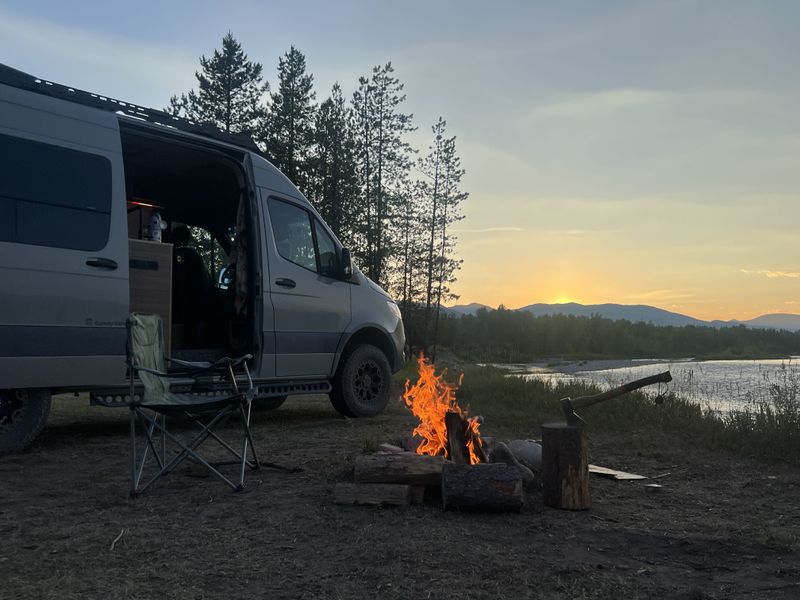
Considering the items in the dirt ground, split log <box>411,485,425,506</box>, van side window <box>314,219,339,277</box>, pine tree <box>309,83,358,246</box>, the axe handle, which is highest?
pine tree <box>309,83,358,246</box>

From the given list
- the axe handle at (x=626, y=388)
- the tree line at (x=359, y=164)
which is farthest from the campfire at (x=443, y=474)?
the tree line at (x=359, y=164)

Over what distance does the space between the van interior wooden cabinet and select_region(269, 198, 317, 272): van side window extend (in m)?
1.03

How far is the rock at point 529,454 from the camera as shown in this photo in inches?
165

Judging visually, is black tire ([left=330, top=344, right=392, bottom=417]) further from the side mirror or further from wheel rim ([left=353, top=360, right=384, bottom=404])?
the side mirror

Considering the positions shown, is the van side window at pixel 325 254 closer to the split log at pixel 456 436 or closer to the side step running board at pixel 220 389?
the side step running board at pixel 220 389

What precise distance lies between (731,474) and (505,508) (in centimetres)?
210

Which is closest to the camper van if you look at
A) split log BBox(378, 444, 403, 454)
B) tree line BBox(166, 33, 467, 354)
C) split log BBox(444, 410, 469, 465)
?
split log BBox(378, 444, 403, 454)

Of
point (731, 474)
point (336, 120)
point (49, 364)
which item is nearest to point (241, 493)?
point (49, 364)

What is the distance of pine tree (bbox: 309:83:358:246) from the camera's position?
23141 mm

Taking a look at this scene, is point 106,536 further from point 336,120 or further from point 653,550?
point 336,120

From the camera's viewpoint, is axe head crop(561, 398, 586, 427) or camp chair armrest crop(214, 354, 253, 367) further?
camp chair armrest crop(214, 354, 253, 367)

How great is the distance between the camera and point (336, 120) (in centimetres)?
2362

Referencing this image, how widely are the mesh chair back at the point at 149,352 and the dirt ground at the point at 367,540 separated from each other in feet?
1.86

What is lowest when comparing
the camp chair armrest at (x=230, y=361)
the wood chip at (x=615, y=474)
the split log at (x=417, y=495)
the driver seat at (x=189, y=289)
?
the wood chip at (x=615, y=474)
